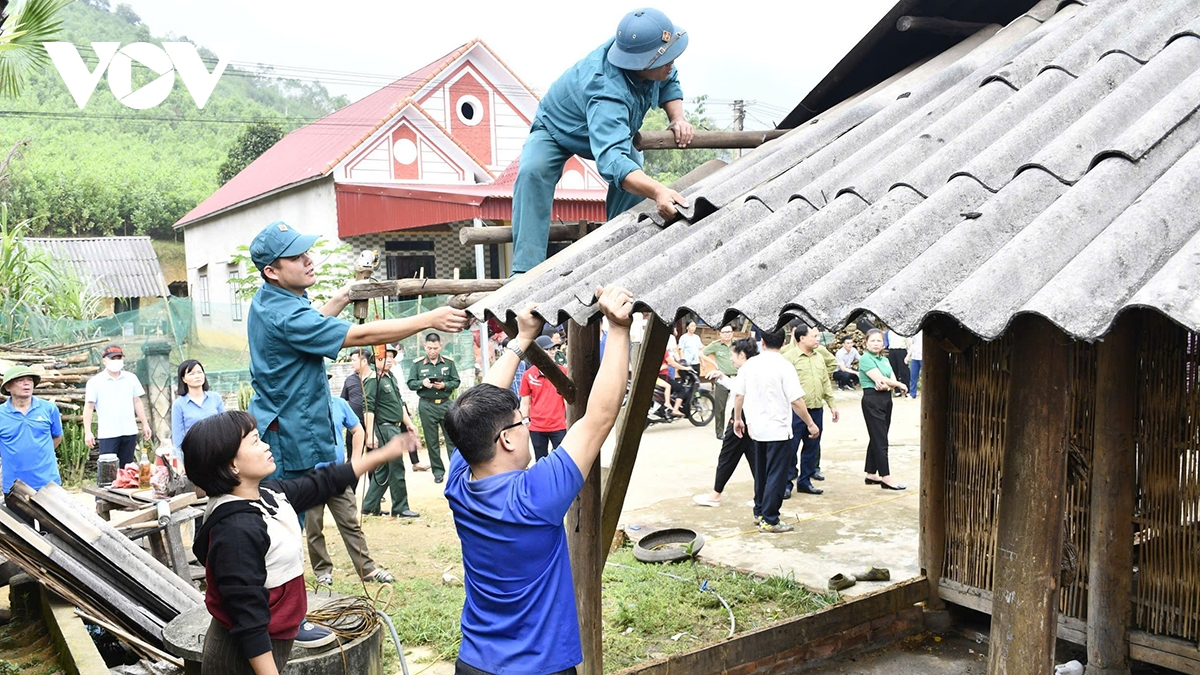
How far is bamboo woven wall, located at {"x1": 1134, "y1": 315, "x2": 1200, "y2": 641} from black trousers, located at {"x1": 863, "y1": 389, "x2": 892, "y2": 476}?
209 inches

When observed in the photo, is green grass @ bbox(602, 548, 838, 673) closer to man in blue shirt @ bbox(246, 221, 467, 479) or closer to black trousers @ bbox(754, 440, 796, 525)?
black trousers @ bbox(754, 440, 796, 525)

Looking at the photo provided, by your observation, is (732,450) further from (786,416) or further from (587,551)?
(587,551)

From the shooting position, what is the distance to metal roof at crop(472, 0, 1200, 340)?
231 cm

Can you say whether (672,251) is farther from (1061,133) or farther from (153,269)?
(153,269)

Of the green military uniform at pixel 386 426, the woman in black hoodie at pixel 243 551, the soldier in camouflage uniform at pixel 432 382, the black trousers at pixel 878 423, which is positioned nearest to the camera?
the woman in black hoodie at pixel 243 551

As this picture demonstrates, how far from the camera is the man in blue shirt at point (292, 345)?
4.02 metres

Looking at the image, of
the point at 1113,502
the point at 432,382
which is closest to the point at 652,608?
the point at 1113,502

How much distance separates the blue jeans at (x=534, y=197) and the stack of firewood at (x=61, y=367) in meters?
9.49

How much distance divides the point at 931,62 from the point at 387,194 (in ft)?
50.4

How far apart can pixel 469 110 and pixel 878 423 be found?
A: 16.4 meters

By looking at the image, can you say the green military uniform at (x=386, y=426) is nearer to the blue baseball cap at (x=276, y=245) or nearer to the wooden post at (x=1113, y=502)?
the blue baseball cap at (x=276, y=245)

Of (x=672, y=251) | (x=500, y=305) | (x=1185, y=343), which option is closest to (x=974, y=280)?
(x=672, y=251)

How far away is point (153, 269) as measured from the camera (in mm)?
32375

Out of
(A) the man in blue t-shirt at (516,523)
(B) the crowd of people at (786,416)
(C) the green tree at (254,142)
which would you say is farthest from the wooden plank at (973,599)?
(C) the green tree at (254,142)
